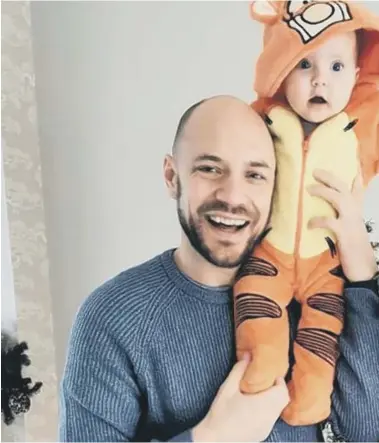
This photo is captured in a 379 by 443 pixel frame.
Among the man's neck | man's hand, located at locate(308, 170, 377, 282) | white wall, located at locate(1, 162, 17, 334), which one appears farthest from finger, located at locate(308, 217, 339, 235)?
white wall, located at locate(1, 162, 17, 334)

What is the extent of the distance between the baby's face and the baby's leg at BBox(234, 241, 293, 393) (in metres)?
0.20

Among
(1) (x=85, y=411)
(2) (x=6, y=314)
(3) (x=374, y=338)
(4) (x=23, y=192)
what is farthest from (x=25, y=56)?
(3) (x=374, y=338)

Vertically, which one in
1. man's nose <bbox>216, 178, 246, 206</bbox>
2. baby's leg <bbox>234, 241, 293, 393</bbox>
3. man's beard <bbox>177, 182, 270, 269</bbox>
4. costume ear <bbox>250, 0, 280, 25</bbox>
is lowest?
baby's leg <bbox>234, 241, 293, 393</bbox>

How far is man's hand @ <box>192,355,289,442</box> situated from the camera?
1.01 m

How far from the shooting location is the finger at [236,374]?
3.31 feet

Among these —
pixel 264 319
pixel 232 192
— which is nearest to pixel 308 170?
pixel 232 192

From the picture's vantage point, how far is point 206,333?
3.39 ft

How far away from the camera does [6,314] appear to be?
1.23 m

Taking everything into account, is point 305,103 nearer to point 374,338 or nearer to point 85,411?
point 374,338

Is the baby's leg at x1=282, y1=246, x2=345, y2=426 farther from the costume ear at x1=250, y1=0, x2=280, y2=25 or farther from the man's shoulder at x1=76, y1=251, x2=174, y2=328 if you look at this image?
the costume ear at x1=250, y1=0, x2=280, y2=25

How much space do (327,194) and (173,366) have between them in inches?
12.7

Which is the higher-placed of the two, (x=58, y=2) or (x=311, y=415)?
(x=58, y=2)

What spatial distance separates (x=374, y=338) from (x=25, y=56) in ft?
2.35

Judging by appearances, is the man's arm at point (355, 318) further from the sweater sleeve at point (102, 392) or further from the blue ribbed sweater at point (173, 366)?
the sweater sleeve at point (102, 392)
